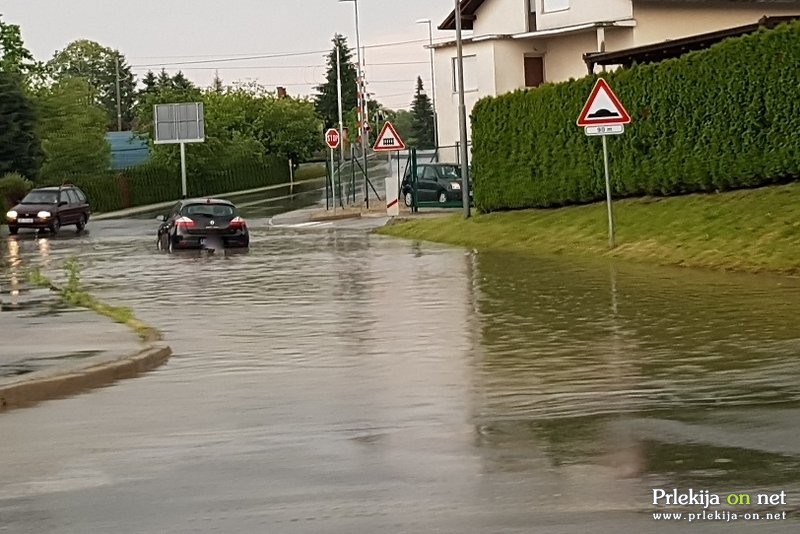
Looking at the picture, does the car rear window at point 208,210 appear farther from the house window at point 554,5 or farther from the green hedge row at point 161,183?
the green hedge row at point 161,183

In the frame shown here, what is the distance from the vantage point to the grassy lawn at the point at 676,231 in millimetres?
22344

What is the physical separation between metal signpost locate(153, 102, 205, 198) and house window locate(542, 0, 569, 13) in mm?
25207

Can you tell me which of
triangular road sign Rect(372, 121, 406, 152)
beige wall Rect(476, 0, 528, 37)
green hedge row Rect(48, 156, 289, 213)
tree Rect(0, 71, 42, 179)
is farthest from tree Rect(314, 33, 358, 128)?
triangular road sign Rect(372, 121, 406, 152)

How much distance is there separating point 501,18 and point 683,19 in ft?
27.9

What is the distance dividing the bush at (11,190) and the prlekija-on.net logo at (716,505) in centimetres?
5232

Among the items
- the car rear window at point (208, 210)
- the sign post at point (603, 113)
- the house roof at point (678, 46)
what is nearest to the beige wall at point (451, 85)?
the house roof at point (678, 46)

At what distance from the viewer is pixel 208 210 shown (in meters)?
34.8

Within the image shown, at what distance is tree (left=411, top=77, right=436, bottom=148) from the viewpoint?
167 meters

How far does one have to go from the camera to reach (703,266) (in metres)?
22.5

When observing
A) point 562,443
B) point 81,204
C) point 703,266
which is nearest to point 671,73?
point 703,266

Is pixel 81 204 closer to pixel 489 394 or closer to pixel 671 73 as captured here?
pixel 671 73

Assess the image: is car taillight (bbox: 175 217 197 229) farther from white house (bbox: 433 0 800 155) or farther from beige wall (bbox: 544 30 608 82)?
beige wall (bbox: 544 30 608 82)

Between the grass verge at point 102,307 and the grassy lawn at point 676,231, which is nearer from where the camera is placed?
the grass verge at point 102,307

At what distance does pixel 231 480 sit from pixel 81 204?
44.7m
